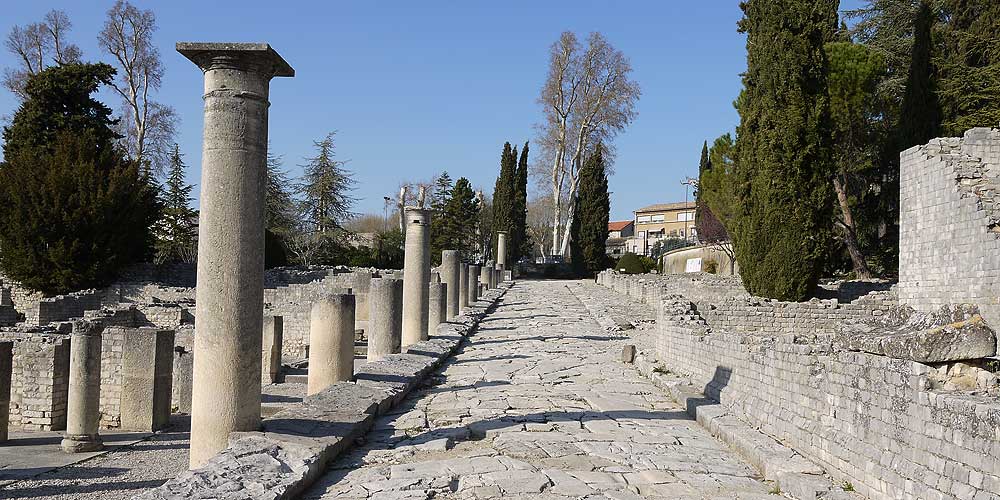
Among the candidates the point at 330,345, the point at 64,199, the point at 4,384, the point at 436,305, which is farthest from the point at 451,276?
the point at 64,199

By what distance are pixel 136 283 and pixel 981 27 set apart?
32.9 metres

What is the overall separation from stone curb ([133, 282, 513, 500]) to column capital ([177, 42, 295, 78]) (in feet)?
8.26

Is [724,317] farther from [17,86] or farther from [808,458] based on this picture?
[17,86]

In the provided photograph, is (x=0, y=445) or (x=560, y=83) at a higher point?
(x=560, y=83)

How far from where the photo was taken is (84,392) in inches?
390

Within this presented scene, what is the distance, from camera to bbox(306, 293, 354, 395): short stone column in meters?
8.20

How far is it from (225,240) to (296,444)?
1.46m

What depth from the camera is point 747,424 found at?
6.84m

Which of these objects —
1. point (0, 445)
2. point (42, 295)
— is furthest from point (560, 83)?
point (0, 445)

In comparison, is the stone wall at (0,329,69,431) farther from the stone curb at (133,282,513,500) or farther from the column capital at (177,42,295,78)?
the column capital at (177,42,295,78)

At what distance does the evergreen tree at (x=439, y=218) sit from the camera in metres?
50.4

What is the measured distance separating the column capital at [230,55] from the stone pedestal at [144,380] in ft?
23.4

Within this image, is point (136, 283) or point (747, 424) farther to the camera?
point (136, 283)

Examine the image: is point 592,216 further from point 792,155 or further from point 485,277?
point 792,155
